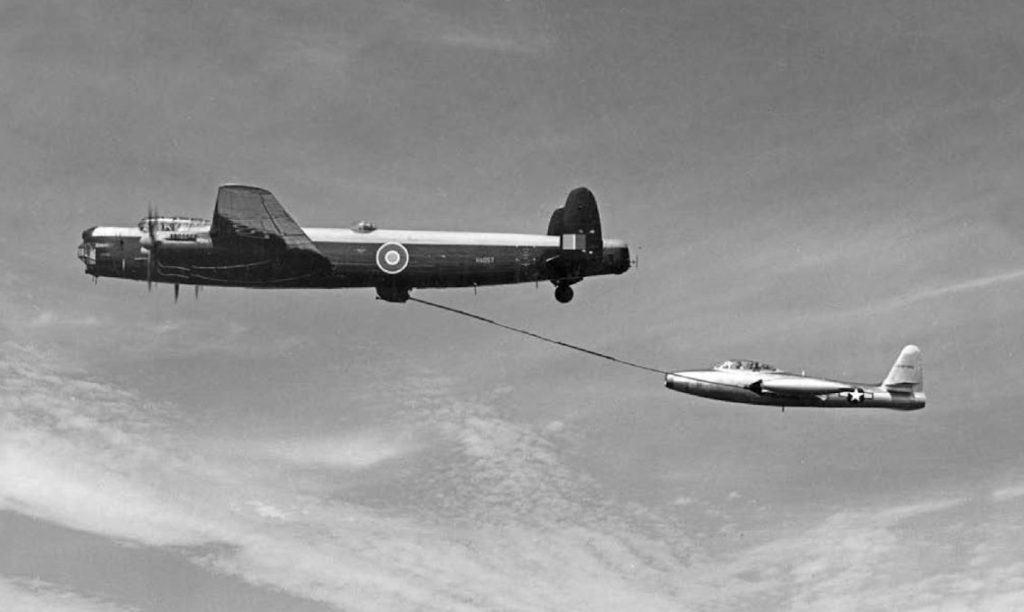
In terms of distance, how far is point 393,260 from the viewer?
214 feet

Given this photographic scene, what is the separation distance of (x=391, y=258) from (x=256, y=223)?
9139 millimetres

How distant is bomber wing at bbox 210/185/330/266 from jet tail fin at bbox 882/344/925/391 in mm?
54652

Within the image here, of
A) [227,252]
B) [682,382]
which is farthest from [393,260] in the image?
[682,382]

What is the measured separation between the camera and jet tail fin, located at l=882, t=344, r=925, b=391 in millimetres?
92375

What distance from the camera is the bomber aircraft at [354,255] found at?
61.3m

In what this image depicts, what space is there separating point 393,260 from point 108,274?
17287mm

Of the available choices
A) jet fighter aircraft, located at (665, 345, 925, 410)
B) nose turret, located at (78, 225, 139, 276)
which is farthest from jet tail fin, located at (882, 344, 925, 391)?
nose turret, located at (78, 225, 139, 276)

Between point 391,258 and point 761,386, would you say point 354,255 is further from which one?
point 761,386

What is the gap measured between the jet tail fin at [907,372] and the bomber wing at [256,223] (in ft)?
179

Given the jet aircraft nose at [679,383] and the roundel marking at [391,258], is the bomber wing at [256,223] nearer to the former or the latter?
the roundel marking at [391,258]

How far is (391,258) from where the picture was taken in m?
65.3

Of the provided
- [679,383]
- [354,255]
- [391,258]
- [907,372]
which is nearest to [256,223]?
[354,255]

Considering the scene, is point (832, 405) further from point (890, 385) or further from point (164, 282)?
point (164, 282)

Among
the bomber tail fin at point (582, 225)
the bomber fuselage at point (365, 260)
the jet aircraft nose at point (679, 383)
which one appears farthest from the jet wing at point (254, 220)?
the jet aircraft nose at point (679, 383)
